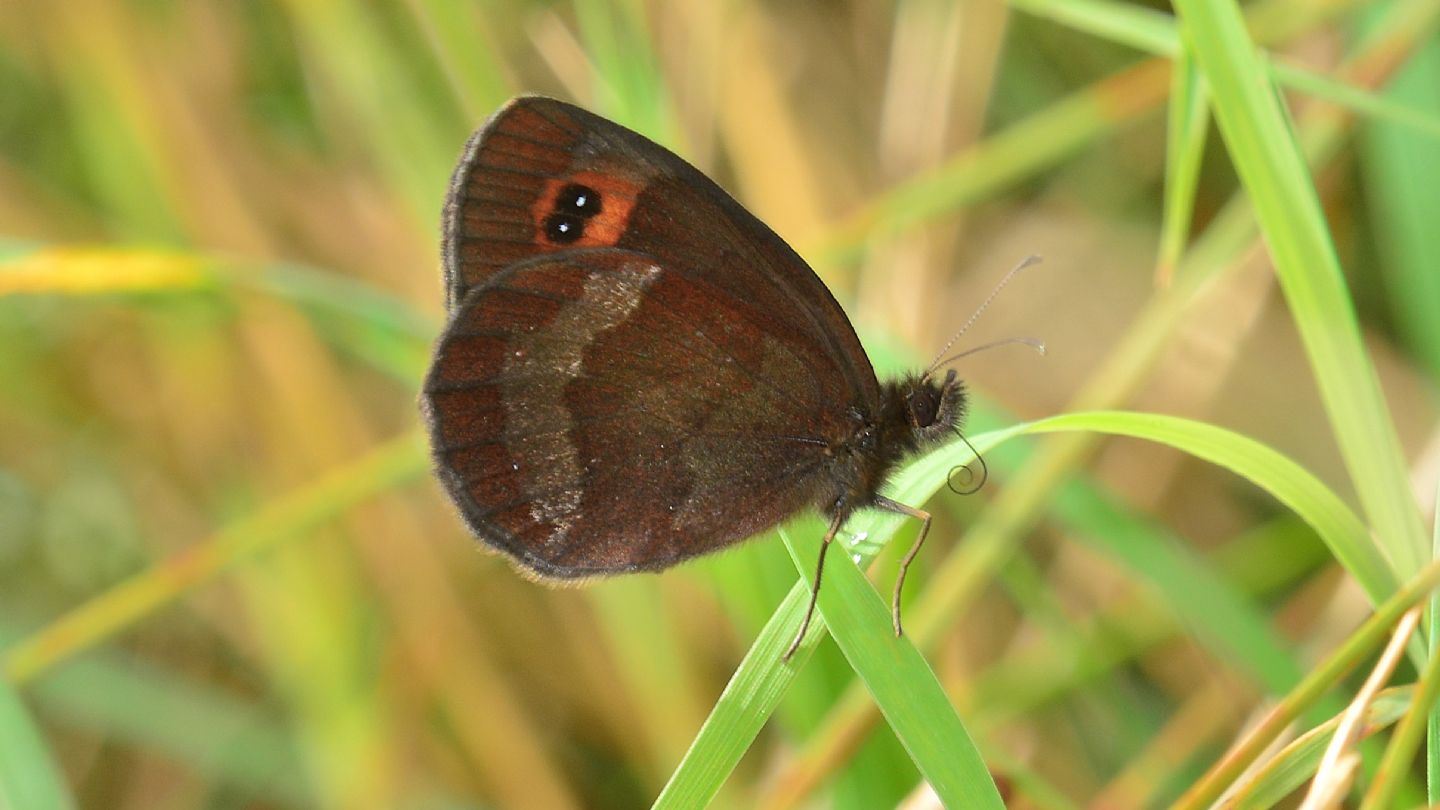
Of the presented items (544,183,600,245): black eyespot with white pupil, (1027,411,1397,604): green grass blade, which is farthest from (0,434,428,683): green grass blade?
(1027,411,1397,604): green grass blade

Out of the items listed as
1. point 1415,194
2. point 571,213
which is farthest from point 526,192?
point 1415,194

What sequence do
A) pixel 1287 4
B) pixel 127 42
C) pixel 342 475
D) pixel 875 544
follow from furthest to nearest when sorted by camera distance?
pixel 127 42
pixel 1287 4
pixel 342 475
pixel 875 544

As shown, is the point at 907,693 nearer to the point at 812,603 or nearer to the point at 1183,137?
the point at 812,603

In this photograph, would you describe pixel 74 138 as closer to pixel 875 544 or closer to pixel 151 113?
pixel 151 113

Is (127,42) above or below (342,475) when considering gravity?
above

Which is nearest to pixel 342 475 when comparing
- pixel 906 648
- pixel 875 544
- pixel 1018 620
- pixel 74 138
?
pixel 875 544

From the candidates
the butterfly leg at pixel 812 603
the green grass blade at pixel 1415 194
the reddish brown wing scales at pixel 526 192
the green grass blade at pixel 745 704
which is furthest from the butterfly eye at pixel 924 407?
the green grass blade at pixel 1415 194

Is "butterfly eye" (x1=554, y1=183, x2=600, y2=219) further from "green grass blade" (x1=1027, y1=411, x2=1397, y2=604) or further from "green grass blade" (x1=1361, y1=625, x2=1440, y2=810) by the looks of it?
"green grass blade" (x1=1361, y1=625, x2=1440, y2=810)
